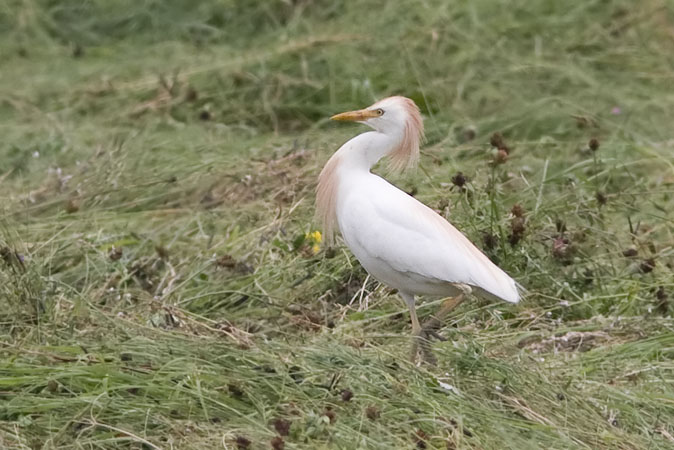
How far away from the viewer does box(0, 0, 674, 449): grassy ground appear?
3.86m

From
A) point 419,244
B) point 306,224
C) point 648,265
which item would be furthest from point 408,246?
point 306,224

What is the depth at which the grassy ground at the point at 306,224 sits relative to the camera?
3.86 metres

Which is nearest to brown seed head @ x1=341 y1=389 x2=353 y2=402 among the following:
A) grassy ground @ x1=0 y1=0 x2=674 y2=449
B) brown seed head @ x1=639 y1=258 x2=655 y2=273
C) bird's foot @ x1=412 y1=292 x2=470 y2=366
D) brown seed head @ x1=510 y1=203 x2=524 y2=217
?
grassy ground @ x1=0 y1=0 x2=674 y2=449

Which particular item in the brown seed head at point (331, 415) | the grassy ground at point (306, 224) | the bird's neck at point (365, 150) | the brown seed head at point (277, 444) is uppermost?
the brown seed head at point (277, 444)

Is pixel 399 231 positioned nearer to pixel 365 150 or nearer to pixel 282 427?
pixel 365 150

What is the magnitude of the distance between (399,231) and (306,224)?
1.29 meters

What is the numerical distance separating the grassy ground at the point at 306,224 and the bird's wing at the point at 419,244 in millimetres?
220

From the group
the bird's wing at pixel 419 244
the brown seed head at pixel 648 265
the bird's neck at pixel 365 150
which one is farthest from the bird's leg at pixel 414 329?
the brown seed head at pixel 648 265

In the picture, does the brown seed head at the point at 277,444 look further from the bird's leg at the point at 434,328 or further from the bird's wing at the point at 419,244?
the bird's wing at the point at 419,244

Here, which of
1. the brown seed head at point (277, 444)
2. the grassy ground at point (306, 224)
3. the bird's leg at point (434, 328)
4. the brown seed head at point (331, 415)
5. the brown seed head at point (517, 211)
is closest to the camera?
the brown seed head at point (277, 444)

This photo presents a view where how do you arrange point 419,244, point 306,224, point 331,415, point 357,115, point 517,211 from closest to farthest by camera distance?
point 331,415 → point 419,244 → point 357,115 → point 517,211 → point 306,224

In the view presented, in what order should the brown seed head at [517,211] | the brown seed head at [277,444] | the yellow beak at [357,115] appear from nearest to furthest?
the brown seed head at [277,444], the yellow beak at [357,115], the brown seed head at [517,211]

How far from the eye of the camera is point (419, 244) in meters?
4.41

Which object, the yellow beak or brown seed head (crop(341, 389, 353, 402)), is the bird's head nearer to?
the yellow beak
